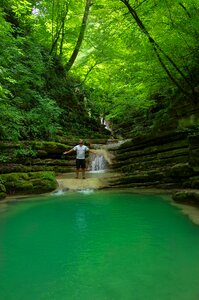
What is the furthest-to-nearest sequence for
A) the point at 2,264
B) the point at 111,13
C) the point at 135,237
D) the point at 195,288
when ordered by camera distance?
the point at 111,13 < the point at 135,237 < the point at 2,264 < the point at 195,288

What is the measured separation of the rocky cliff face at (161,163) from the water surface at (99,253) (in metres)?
2.21

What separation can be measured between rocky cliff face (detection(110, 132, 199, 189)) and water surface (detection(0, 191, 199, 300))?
2214 mm

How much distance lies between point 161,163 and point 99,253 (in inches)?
313

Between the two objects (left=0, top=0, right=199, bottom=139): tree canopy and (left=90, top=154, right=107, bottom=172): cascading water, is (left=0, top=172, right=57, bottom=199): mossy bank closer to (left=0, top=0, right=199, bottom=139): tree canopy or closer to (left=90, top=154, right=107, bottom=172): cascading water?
(left=0, top=0, right=199, bottom=139): tree canopy

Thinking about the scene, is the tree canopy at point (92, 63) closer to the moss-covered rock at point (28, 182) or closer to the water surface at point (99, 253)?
the moss-covered rock at point (28, 182)

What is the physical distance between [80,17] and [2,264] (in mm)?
22534

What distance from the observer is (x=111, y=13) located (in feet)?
36.5

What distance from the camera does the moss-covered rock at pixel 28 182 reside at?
1178 cm

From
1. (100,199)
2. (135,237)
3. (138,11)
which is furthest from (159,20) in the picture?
(135,237)

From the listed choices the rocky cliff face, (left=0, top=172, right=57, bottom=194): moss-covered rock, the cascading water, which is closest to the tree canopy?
the rocky cliff face

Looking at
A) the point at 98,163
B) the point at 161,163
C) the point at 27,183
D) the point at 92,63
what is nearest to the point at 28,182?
the point at 27,183

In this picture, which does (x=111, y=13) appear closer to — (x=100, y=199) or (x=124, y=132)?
(x=100, y=199)

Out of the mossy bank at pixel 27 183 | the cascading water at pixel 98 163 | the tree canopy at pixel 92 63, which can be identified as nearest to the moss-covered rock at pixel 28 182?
the mossy bank at pixel 27 183

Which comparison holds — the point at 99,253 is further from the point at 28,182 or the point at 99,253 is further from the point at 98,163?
the point at 98,163
